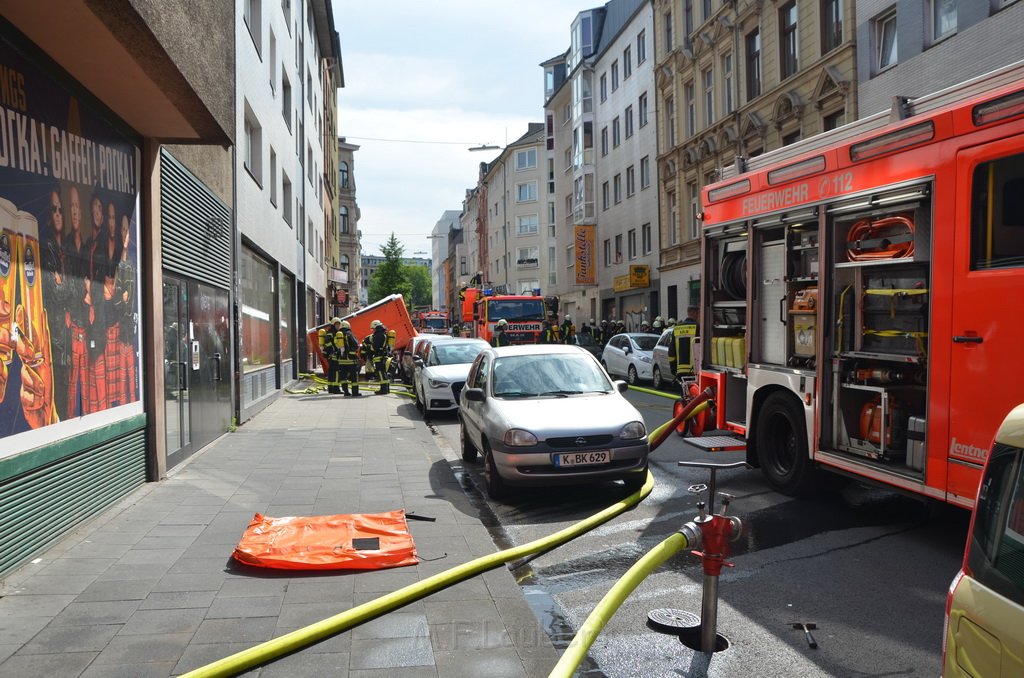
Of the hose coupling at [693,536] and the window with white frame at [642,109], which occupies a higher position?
A: the window with white frame at [642,109]

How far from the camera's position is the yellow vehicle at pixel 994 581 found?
2.12 m

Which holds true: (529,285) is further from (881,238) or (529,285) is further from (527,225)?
(881,238)

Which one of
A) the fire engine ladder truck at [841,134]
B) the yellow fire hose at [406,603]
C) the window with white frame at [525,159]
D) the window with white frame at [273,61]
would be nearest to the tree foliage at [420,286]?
the window with white frame at [525,159]

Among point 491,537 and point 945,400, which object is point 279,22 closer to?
point 491,537

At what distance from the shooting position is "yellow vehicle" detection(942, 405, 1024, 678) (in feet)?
6.94

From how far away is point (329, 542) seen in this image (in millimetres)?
6180

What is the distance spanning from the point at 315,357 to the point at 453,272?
286ft

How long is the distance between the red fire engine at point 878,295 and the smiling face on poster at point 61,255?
5.58 metres

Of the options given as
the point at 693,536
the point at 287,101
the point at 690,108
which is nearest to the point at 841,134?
the point at 693,536

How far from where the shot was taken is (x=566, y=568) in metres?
6.05

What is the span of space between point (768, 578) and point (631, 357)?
16.9m

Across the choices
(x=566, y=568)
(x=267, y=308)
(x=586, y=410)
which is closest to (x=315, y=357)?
(x=267, y=308)

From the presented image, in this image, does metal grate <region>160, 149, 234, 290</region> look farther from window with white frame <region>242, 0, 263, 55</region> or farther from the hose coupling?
the hose coupling

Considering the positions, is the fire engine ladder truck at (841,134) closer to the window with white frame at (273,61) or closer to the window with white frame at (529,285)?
the window with white frame at (273,61)
